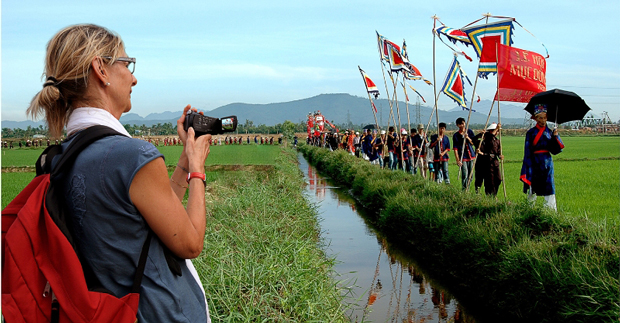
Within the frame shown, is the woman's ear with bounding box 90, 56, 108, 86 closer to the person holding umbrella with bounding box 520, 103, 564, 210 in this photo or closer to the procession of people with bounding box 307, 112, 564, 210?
the procession of people with bounding box 307, 112, 564, 210

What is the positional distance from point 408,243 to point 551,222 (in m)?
3.19

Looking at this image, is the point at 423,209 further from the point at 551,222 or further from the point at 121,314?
the point at 121,314

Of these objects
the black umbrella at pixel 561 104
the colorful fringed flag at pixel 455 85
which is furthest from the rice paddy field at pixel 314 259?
the colorful fringed flag at pixel 455 85

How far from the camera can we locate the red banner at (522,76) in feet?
30.5

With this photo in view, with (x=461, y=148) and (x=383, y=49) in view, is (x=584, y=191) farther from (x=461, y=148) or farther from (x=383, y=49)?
(x=383, y=49)

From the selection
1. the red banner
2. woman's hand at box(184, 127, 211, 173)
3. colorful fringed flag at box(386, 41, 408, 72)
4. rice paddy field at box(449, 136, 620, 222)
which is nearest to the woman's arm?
woman's hand at box(184, 127, 211, 173)

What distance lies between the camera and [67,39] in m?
1.58

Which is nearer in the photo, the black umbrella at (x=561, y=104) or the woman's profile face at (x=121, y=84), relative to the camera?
the woman's profile face at (x=121, y=84)

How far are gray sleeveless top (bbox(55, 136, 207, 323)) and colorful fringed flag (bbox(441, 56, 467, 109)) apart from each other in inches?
481

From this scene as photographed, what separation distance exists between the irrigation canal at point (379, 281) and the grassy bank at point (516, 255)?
305mm

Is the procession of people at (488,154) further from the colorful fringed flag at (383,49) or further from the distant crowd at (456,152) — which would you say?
the colorful fringed flag at (383,49)

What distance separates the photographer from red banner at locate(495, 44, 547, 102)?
9.30m

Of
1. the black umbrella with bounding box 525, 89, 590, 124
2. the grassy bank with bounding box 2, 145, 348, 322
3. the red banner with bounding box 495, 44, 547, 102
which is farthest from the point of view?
the red banner with bounding box 495, 44, 547, 102

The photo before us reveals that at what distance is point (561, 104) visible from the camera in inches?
353
